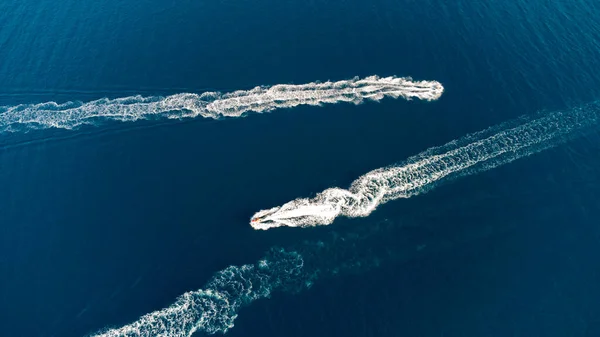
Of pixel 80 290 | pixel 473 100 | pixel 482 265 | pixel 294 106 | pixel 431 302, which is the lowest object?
pixel 80 290

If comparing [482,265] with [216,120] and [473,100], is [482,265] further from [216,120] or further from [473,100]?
[216,120]

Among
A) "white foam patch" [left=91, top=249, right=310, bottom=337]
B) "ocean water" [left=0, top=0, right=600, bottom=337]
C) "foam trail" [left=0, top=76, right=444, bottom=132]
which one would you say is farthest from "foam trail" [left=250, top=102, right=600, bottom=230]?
"foam trail" [left=0, top=76, right=444, bottom=132]

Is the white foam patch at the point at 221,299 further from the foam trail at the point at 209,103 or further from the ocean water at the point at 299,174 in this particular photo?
the foam trail at the point at 209,103

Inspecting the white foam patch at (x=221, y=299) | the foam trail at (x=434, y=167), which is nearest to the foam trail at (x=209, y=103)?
the foam trail at (x=434, y=167)

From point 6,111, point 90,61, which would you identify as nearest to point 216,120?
point 90,61

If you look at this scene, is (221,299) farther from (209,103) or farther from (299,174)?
(209,103)

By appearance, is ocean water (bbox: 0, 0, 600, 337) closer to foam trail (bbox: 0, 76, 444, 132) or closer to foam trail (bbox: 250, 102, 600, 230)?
foam trail (bbox: 250, 102, 600, 230)
